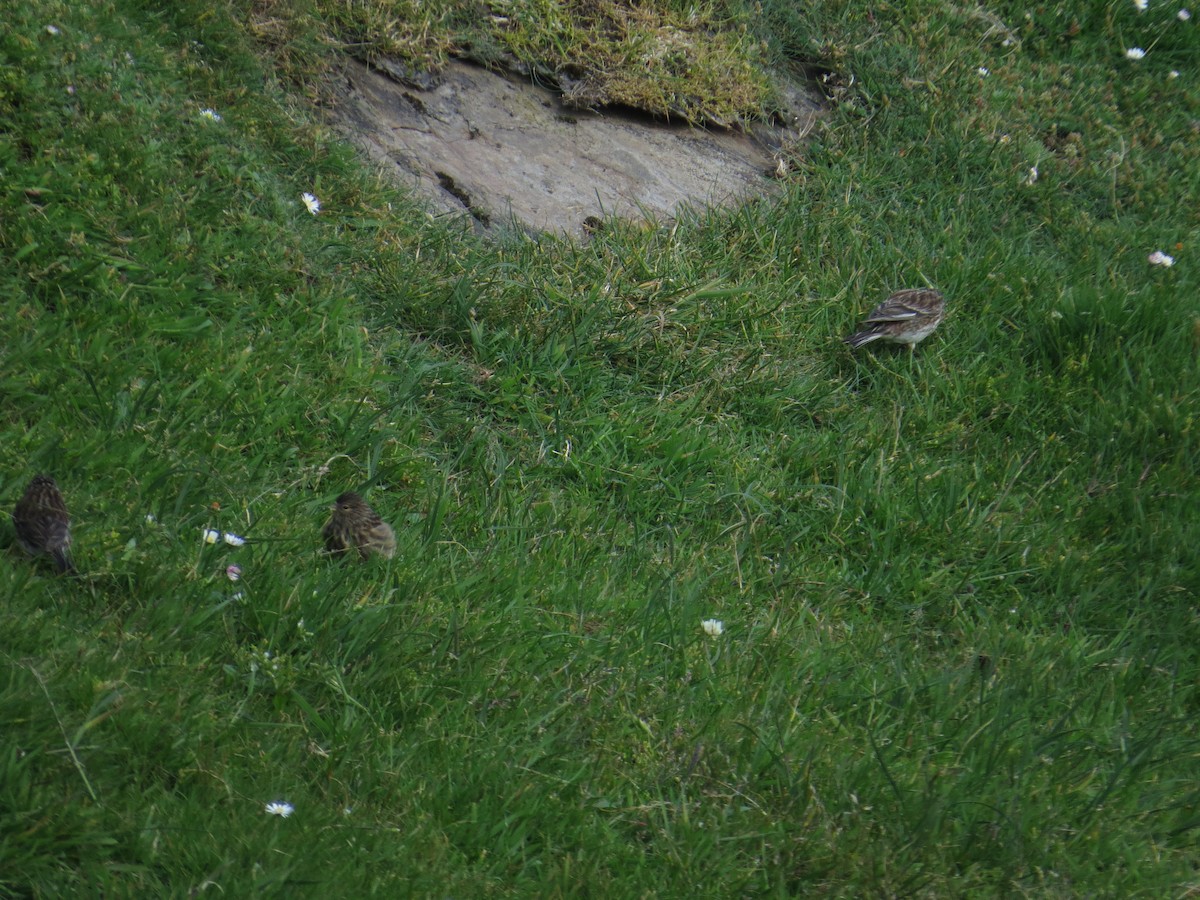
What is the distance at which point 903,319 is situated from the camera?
274 inches

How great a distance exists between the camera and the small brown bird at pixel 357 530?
466 centimetres

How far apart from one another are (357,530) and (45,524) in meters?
1.15

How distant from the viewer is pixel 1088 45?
31.4ft

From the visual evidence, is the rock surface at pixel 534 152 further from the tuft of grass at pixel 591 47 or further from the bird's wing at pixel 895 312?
the bird's wing at pixel 895 312

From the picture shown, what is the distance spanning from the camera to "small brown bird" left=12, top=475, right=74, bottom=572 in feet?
12.9

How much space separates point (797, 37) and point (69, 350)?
19.5 ft

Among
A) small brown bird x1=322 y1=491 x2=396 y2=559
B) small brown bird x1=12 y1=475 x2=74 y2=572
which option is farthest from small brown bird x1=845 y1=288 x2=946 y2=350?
small brown bird x1=12 y1=475 x2=74 y2=572

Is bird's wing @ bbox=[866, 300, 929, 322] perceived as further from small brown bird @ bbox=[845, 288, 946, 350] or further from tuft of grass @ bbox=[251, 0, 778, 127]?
tuft of grass @ bbox=[251, 0, 778, 127]

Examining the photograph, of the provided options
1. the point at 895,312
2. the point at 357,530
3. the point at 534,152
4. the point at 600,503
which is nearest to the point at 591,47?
the point at 534,152

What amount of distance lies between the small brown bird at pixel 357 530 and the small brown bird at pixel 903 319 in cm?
330

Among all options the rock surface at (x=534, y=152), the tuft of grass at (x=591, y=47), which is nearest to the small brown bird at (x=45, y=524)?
the rock surface at (x=534, y=152)

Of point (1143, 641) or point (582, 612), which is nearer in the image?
point (582, 612)

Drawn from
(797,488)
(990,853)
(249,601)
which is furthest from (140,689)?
(797,488)

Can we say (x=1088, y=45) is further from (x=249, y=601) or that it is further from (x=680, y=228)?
(x=249, y=601)
